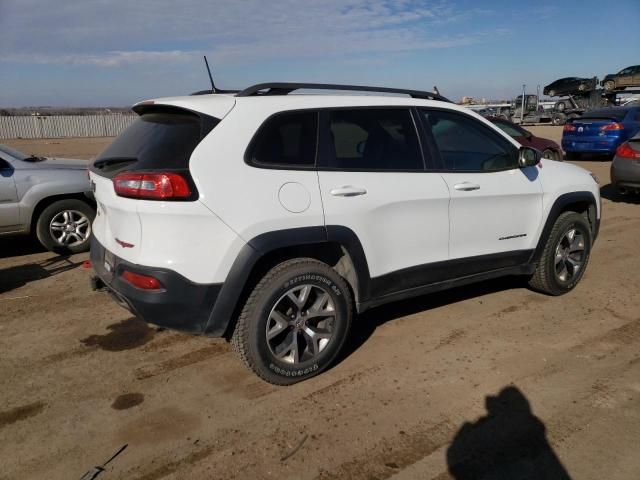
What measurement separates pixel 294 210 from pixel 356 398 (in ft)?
3.98

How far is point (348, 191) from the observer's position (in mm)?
3393

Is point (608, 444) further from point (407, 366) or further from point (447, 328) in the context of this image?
point (447, 328)

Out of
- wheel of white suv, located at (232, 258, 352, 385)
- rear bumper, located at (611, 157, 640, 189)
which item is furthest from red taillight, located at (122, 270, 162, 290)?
rear bumper, located at (611, 157, 640, 189)

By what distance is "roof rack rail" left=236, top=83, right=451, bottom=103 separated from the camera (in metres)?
3.38

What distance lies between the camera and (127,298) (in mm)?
3133

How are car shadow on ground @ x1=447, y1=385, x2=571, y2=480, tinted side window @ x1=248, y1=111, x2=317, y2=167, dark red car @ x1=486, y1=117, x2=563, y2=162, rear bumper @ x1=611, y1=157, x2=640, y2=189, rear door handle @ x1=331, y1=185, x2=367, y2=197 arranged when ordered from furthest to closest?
dark red car @ x1=486, y1=117, x2=563, y2=162 → rear bumper @ x1=611, y1=157, x2=640, y2=189 → rear door handle @ x1=331, y1=185, x2=367, y2=197 → tinted side window @ x1=248, y1=111, x2=317, y2=167 → car shadow on ground @ x1=447, y1=385, x2=571, y2=480

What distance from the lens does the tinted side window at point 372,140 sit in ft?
11.4

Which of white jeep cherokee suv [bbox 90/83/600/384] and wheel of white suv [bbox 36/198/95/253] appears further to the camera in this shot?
wheel of white suv [bbox 36/198/95/253]

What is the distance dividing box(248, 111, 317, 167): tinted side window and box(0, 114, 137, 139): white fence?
3778 centimetres

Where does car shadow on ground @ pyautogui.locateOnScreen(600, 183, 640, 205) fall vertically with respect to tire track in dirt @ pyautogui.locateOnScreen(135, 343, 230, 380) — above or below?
above

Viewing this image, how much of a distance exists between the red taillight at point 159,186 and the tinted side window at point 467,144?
1933mm

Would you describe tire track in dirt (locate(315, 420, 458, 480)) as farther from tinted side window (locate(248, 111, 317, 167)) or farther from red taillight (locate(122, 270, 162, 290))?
tinted side window (locate(248, 111, 317, 167))

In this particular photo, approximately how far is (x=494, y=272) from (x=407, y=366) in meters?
1.26

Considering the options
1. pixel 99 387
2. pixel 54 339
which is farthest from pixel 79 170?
pixel 99 387
